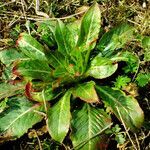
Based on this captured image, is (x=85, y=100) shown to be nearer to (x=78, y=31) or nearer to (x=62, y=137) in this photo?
(x=62, y=137)

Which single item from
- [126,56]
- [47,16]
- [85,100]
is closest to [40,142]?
[85,100]

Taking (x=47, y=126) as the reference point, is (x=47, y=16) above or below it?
above

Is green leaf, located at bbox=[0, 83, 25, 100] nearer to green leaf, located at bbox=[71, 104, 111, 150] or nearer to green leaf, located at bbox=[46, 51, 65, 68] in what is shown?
green leaf, located at bbox=[46, 51, 65, 68]

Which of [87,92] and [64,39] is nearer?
[87,92]

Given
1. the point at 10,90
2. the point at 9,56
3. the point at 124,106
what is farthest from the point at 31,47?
the point at 124,106

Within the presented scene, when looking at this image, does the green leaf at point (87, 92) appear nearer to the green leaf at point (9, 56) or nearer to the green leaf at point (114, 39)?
the green leaf at point (114, 39)

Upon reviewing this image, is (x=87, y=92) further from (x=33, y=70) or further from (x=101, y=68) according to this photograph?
(x=33, y=70)

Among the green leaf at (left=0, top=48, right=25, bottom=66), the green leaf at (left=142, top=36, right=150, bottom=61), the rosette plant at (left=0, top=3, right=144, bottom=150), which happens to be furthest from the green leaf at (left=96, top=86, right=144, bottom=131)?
the green leaf at (left=0, top=48, right=25, bottom=66)
